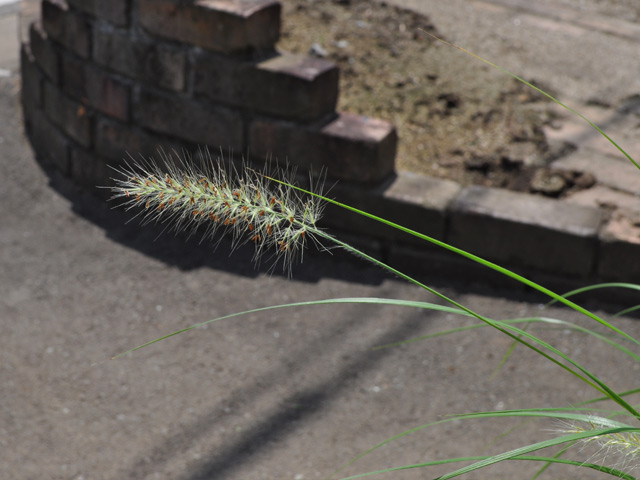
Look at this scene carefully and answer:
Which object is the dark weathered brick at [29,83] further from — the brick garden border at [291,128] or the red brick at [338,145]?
the red brick at [338,145]

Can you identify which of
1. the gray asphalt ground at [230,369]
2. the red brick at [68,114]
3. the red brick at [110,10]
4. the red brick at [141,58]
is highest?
the red brick at [110,10]

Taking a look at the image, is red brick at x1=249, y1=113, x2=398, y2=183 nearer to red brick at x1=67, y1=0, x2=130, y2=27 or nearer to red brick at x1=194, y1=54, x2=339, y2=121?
red brick at x1=194, y1=54, x2=339, y2=121

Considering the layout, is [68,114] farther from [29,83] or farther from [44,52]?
[29,83]

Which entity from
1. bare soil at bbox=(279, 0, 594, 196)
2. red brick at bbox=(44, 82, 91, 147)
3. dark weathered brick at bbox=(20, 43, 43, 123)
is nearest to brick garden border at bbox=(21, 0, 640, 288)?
red brick at bbox=(44, 82, 91, 147)

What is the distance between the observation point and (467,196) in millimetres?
2939

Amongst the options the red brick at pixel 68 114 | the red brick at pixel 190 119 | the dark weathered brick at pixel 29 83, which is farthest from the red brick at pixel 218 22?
the dark weathered brick at pixel 29 83

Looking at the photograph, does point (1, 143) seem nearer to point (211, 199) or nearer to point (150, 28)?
point (150, 28)

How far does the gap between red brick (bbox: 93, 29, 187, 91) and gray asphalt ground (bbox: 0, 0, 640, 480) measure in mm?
600

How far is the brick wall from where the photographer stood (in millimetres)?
2908

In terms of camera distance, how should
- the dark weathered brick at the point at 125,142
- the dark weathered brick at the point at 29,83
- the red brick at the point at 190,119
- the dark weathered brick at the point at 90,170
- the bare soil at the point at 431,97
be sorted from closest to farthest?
the red brick at the point at 190,119 < the dark weathered brick at the point at 125,142 < the bare soil at the point at 431,97 < the dark weathered brick at the point at 90,170 < the dark weathered brick at the point at 29,83

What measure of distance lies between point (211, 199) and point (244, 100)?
1952 mm

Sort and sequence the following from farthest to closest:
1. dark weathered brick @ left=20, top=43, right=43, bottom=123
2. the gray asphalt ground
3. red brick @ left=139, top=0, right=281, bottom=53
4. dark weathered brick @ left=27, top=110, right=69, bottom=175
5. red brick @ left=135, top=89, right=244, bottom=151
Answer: dark weathered brick @ left=20, top=43, right=43, bottom=123
dark weathered brick @ left=27, top=110, right=69, bottom=175
red brick @ left=135, top=89, right=244, bottom=151
red brick @ left=139, top=0, right=281, bottom=53
the gray asphalt ground

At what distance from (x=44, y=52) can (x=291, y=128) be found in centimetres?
134

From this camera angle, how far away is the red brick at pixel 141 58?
3053 millimetres
